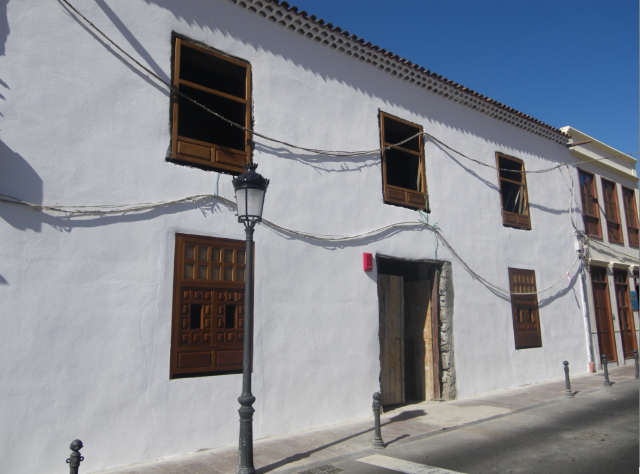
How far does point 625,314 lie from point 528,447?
11.8m

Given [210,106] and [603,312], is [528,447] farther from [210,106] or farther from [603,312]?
[603,312]

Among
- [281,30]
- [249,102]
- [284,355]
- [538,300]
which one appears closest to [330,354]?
[284,355]

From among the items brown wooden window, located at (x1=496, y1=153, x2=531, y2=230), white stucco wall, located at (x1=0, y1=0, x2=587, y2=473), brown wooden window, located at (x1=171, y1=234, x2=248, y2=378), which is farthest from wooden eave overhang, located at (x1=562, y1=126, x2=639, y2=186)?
brown wooden window, located at (x1=171, y1=234, x2=248, y2=378)

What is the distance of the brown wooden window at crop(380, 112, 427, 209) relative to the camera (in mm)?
9766

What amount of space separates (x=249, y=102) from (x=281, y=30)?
1592mm

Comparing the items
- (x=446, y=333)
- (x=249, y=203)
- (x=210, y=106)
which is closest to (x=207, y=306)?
(x=249, y=203)

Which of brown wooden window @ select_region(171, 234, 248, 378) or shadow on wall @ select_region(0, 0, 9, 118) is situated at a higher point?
shadow on wall @ select_region(0, 0, 9, 118)

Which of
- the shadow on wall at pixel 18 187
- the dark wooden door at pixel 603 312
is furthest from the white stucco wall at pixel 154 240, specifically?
the dark wooden door at pixel 603 312

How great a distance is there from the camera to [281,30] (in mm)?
8453

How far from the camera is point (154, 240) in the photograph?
6.49m

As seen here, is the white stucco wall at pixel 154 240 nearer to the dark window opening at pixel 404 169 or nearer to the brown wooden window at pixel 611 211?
the dark window opening at pixel 404 169

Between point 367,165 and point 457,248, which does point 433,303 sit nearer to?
point 457,248

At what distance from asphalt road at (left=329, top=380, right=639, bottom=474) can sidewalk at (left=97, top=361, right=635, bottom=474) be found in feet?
0.98

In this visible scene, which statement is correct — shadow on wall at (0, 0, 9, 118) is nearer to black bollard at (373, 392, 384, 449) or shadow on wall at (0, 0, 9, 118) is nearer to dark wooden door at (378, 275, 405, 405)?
black bollard at (373, 392, 384, 449)
